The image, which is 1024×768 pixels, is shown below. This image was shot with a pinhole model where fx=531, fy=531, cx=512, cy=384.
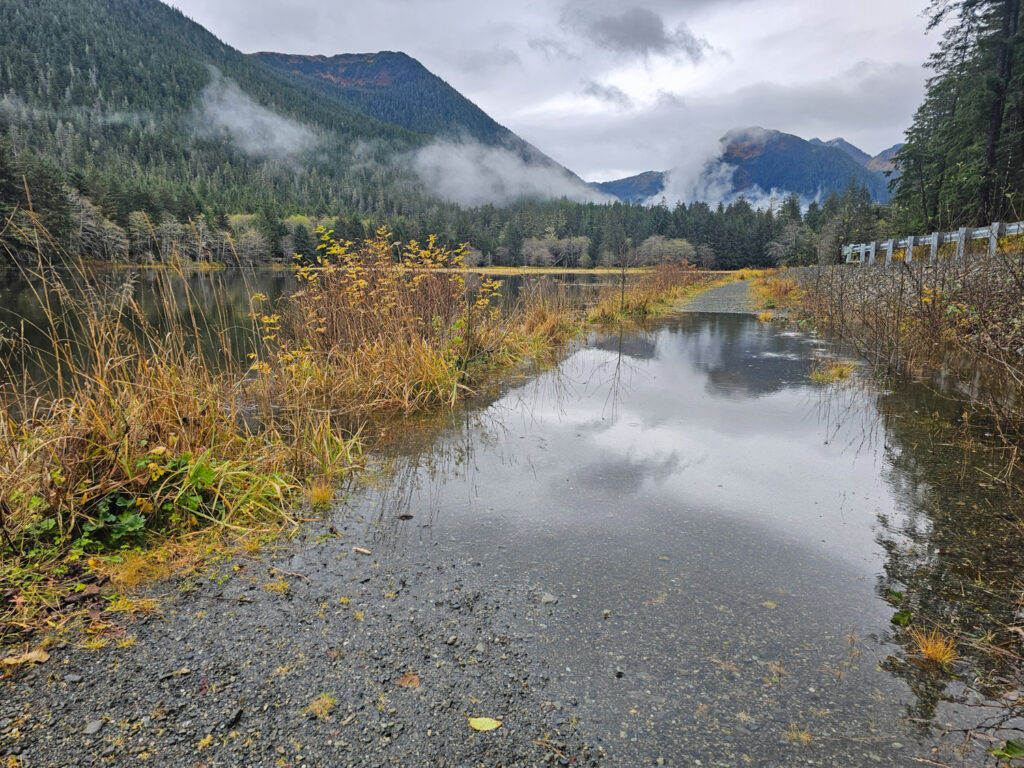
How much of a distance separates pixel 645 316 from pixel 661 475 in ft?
37.5

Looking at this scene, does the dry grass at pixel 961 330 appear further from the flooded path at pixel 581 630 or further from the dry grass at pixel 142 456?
the dry grass at pixel 142 456

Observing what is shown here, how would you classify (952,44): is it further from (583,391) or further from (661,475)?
(661,475)

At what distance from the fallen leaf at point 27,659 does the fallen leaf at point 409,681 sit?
1237mm

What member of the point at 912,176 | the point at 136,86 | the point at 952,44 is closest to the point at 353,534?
the point at 952,44

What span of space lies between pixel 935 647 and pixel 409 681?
74.1 inches

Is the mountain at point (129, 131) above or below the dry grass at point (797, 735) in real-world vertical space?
above

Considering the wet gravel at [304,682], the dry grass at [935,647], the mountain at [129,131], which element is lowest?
the wet gravel at [304,682]

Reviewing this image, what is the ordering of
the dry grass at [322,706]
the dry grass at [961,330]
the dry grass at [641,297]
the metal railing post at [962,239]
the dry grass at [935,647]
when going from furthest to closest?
1. the dry grass at [641,297]
2. the metal railing post at [962,239]
3. the dry grass at [961,330]
4. the dry grass at [935,647]
5. the dry grass at [322,706]

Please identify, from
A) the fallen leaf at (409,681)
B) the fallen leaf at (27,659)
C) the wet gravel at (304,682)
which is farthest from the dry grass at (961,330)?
the fallen leaf at (27,659)

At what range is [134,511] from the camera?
2.69 meters

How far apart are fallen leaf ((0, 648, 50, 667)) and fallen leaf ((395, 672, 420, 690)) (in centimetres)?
124

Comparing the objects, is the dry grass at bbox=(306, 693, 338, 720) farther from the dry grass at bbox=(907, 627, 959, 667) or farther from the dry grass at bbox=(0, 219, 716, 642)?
the dry grass at bbox=(907, 627, 959, 667)

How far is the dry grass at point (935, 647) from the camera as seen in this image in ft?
6.19

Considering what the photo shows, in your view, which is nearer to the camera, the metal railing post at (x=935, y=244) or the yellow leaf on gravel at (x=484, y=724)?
the yellow leaf on gravel at (x=484, y=724)
